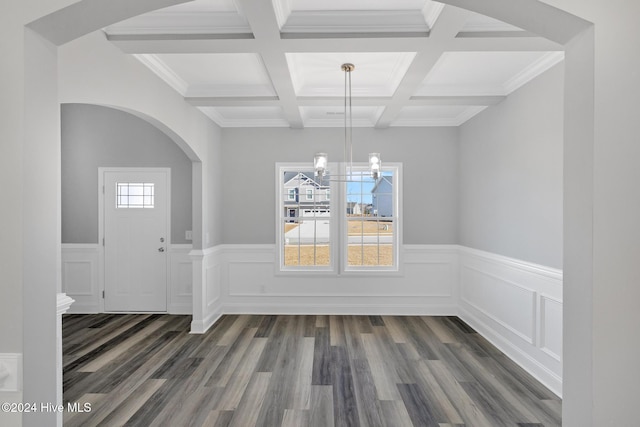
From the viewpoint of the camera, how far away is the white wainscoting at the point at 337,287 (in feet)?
17.2

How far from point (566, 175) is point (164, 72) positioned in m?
3.35

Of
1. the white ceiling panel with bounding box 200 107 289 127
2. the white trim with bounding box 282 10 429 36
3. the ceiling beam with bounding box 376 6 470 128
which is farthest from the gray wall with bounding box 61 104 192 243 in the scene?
the white trim with bounding box 282 10 429 36

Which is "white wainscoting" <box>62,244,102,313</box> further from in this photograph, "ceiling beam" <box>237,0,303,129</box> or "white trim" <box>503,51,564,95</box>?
"white trim" <box>503,51,564,95</box>

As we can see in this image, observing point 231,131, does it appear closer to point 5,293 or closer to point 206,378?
point 206,378

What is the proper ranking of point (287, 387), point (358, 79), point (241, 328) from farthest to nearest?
1. point (241, 328)
2. point (358, 79)
3. point (287, 387)

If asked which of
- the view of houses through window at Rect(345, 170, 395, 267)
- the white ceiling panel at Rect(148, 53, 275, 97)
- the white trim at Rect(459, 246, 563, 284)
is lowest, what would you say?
the white trim at Rect(459, 246, 563, 284)

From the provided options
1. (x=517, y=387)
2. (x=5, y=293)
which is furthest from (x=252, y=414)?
(x=517, y=387)

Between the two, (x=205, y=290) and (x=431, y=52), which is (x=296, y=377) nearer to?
(x=205, y=290)

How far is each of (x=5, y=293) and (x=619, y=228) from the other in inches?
76.9

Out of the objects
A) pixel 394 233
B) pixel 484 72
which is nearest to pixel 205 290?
pixel 394 233

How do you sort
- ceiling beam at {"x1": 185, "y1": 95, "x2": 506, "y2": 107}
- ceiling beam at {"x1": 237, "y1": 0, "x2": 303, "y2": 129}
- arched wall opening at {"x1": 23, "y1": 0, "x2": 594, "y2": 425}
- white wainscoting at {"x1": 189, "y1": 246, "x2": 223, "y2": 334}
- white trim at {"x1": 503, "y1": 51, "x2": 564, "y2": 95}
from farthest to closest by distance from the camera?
1. white wainscoting at {"x1": 189, "y1": 246, "x2": 223, "y2": 334}
2. ceiling beam at {"x1": 185, "y1": 95, "x2": 506, "y2": 107}
3. white trim at {"x1": 503, "y1": 51, "x2": 564, "y2": 95}
4. ceiling beam at {"x1": 237, "y1": 0, "x2": 303, "y2": 129}
5. arched wall opening at {"x1": 23, "y1": 0, "x2": 594, "y2": 425}

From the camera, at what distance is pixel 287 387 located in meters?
3.06

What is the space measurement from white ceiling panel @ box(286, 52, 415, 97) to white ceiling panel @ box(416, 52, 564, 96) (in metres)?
0.36

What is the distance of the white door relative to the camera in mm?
5176
